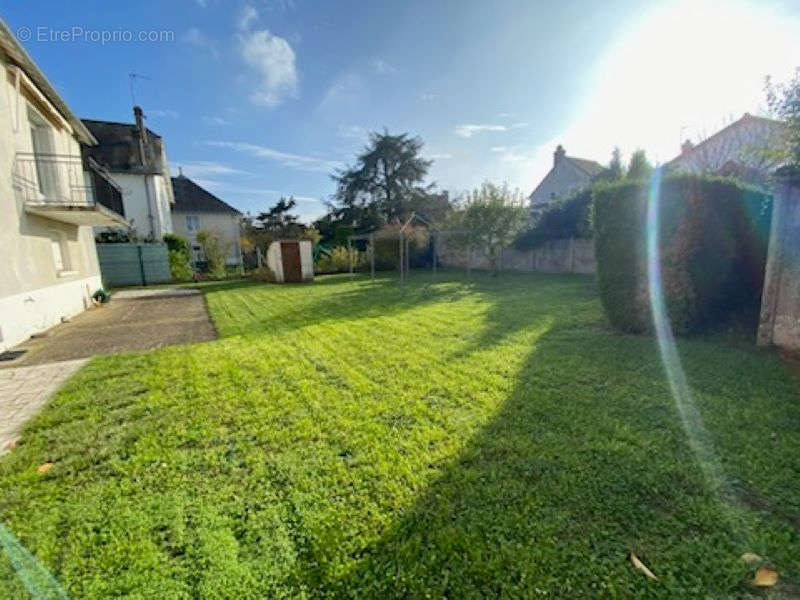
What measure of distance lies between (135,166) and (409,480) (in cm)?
Answer: 2879

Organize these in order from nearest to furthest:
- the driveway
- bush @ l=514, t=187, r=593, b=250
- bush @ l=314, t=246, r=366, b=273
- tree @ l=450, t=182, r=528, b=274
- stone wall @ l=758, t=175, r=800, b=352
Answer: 1. the driveway
2. stone wall @ l=758, t=175, r=800, b=352
3. tree @ l=450, t=182, r=528, b=274
4. bush @ l=514, t=187, r=593, b=250
5. bush @ l=314, t=246, r=366, b=273

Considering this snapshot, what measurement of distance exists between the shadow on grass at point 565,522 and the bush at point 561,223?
49.8 feet

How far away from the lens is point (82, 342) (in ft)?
20.6

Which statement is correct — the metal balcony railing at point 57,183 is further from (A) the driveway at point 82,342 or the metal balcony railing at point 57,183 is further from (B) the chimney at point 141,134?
(B) the chimney at point 141,134

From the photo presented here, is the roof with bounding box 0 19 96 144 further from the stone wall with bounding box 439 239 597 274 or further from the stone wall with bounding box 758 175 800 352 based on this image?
the stone wall with bounding box 439 239 597 274

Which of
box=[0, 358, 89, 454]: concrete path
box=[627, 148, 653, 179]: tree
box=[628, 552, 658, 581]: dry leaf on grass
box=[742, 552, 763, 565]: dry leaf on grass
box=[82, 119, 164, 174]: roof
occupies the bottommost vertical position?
box=[742, 552, 763, 565]: dry leaf on grass

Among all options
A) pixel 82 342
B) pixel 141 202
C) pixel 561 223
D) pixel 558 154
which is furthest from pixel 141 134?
pixel 558 154

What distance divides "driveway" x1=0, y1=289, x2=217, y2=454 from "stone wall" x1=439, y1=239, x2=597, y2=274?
1154cm

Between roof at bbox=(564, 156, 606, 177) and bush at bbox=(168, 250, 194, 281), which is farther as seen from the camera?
roof at bbox=(564, 156, 606, 177)

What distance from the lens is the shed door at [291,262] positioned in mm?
16562

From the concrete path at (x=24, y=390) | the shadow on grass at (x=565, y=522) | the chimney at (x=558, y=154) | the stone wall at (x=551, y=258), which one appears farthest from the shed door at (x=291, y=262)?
the chimney at (x=558, y=154)

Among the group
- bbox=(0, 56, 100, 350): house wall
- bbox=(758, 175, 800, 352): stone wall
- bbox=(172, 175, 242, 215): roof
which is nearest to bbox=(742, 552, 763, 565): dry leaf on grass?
bbox=(758, 175, 800, 352): stone wall

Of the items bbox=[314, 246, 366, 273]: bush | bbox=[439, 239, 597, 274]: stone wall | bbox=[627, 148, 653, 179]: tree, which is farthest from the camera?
bbox=[314, 246, 366, 273]: bush

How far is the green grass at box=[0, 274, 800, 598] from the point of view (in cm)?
164
